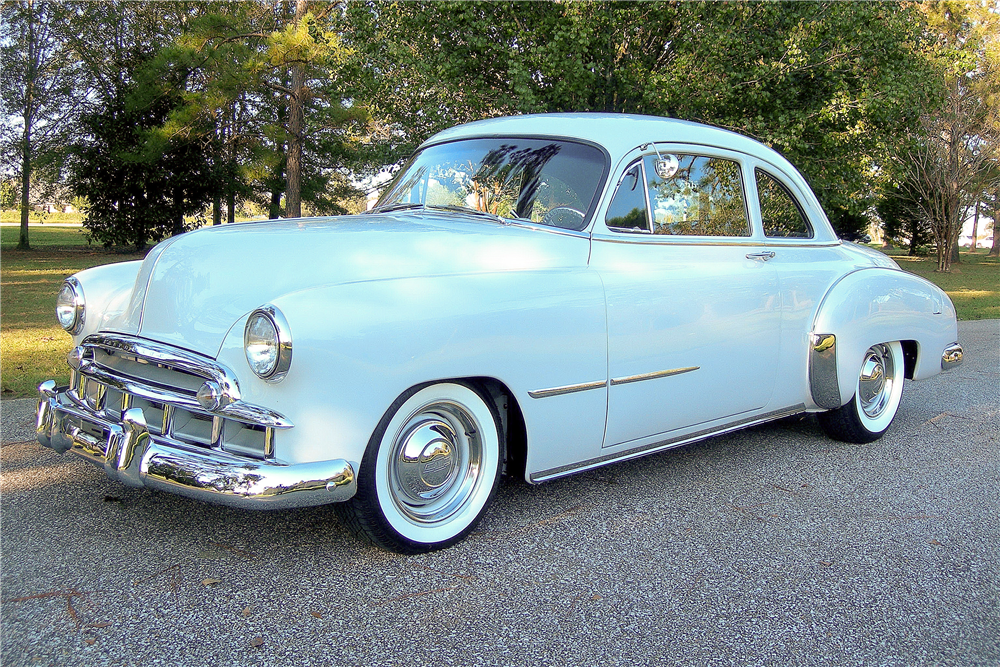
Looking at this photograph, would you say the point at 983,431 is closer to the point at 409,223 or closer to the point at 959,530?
the point at 959,530

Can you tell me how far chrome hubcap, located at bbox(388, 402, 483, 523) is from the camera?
2.96 metres

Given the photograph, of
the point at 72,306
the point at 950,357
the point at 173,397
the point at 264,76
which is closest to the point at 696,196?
the point at 950,357

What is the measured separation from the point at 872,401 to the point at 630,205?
2314 mm

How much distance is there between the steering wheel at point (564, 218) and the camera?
139 inches

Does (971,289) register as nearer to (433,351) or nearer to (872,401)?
(872,401)

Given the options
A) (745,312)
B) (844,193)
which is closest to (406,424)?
(745,312)

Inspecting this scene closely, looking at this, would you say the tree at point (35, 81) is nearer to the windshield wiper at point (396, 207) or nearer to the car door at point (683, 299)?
the windshield wiper at point (396, 207)

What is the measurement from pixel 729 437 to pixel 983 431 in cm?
163

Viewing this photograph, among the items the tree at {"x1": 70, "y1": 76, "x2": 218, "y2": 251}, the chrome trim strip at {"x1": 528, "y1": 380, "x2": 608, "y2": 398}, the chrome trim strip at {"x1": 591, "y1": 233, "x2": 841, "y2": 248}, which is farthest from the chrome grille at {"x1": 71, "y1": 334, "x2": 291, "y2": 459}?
Result: the tree at {"x1": 70, "y1": 76, "x2": 218, "y2": 251}

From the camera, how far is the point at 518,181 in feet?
12.2

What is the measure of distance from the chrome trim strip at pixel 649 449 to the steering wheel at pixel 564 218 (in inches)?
39.4

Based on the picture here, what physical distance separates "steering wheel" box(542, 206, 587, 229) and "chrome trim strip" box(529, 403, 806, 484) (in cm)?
100

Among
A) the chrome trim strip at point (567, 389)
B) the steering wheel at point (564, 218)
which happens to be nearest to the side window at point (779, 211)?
the steering wheel at point (564, 218)

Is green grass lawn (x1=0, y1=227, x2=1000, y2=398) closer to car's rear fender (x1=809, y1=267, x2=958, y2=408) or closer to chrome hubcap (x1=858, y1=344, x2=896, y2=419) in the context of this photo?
car's rear fender (x1=809, y1=267, x2=958, y2=408)
